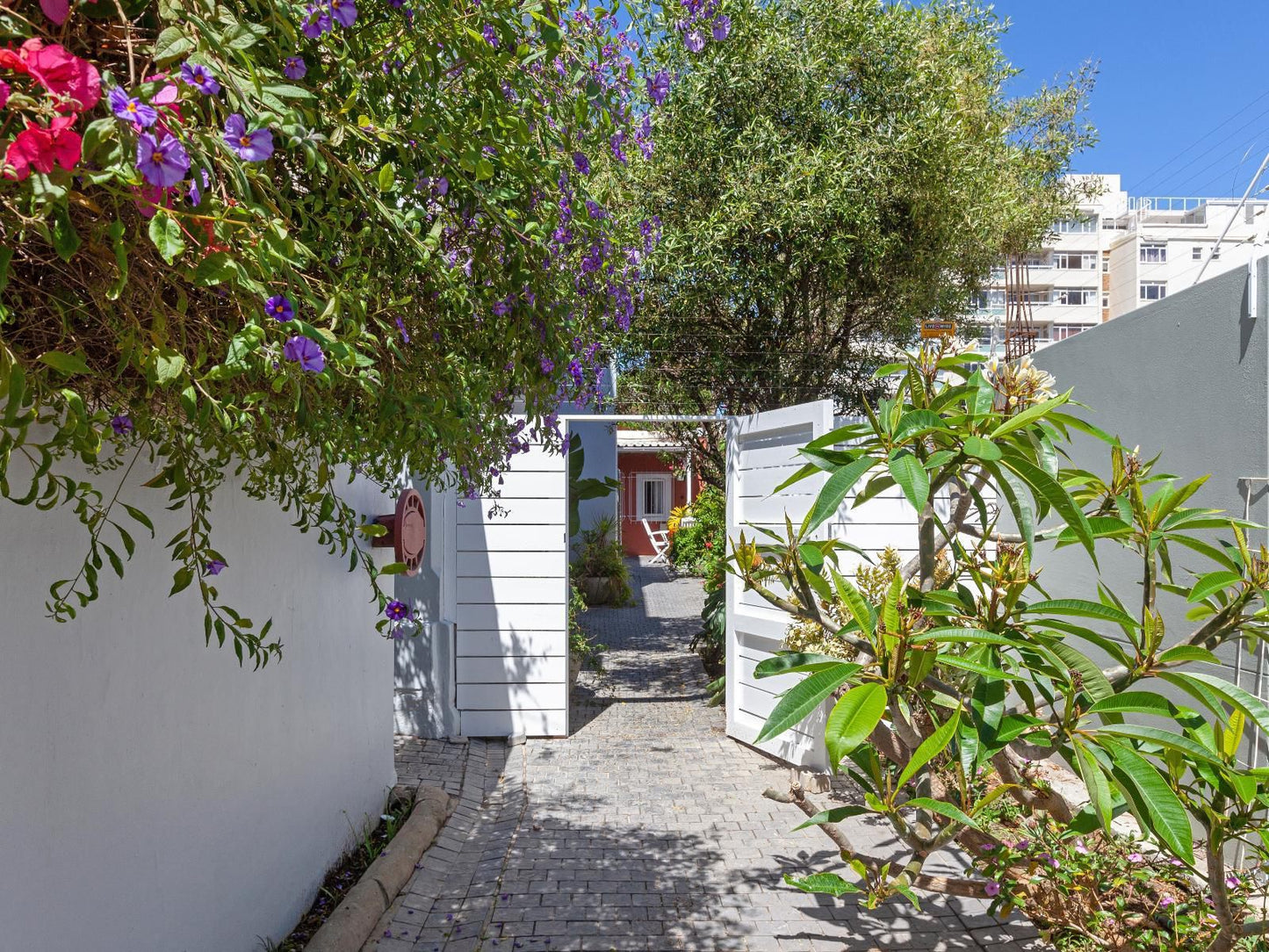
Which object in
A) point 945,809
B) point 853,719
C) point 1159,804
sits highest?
point 853,719

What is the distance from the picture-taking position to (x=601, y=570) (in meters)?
13.7

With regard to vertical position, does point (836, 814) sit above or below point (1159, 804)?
below

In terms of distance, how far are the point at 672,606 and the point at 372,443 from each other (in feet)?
37.5

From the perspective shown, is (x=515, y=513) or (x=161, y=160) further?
(x=515, y=513)

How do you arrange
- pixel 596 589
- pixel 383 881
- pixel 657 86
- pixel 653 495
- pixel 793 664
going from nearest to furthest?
pixel 793 664 < pixel 657 86 < pixel 383 881 < pixel 596 589 < pixel 653 495

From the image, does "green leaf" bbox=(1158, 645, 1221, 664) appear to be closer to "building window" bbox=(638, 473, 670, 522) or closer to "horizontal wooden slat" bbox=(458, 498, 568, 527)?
"horizontal wooden slat" bbox=(458, 498, 568, 527)

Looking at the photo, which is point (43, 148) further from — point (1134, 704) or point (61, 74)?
point (1134, 704)

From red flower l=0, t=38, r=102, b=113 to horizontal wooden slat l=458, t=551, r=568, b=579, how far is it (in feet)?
17.9

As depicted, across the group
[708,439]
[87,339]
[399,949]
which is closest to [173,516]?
[87,339]

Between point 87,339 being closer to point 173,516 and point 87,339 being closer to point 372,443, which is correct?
point 372,443

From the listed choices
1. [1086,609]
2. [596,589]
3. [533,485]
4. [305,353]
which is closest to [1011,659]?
[1086,609]

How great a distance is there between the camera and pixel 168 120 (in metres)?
1.03

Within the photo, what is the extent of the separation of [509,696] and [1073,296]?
47007mm

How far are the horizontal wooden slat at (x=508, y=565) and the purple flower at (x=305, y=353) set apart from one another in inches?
204
